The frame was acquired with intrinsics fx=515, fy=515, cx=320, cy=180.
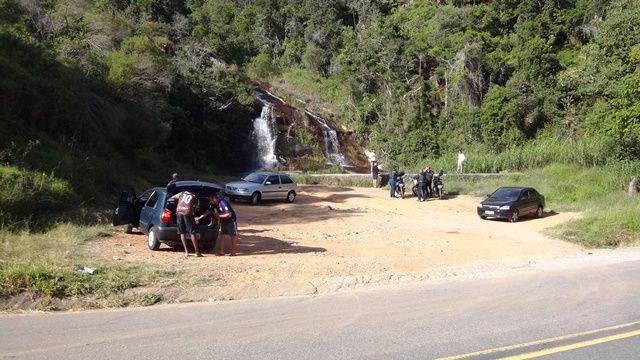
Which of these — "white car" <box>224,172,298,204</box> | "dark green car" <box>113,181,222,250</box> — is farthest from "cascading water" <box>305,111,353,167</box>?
"dark green car" <box>113,181,222,250</box>

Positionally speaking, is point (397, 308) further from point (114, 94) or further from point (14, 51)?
point (114, 94)

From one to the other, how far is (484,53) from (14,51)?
132 ft

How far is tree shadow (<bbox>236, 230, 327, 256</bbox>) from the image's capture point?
1277 centimetres

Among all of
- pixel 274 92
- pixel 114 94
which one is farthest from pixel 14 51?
pixel 274 92

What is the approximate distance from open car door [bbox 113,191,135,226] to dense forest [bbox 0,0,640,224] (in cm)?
184

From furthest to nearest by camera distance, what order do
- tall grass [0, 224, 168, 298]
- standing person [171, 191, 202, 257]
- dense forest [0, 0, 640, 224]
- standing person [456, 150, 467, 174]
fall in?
standing person [456, 150, 467, 174] → dense forest [0, 0, 640, 224] → standing person [171, 191, 202, 257] → tall grass [0, 224, 168, 298]

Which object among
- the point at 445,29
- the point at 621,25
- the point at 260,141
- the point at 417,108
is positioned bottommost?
the point at 260,141

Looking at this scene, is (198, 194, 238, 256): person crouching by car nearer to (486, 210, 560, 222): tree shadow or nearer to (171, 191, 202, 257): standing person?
(171, 191, 202, 257): standing person

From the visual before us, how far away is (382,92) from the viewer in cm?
5097

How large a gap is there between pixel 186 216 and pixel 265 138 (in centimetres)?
3131

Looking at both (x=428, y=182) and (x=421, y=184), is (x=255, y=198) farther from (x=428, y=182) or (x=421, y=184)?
(x=428, y=182)

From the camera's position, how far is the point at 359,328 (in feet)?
21.5

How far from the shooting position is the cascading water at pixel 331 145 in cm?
4488

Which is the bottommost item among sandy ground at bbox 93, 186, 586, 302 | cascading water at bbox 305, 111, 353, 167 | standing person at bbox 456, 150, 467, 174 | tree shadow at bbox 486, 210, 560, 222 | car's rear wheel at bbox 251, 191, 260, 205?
tree shadow at bbox 486, 210, 560, 222
